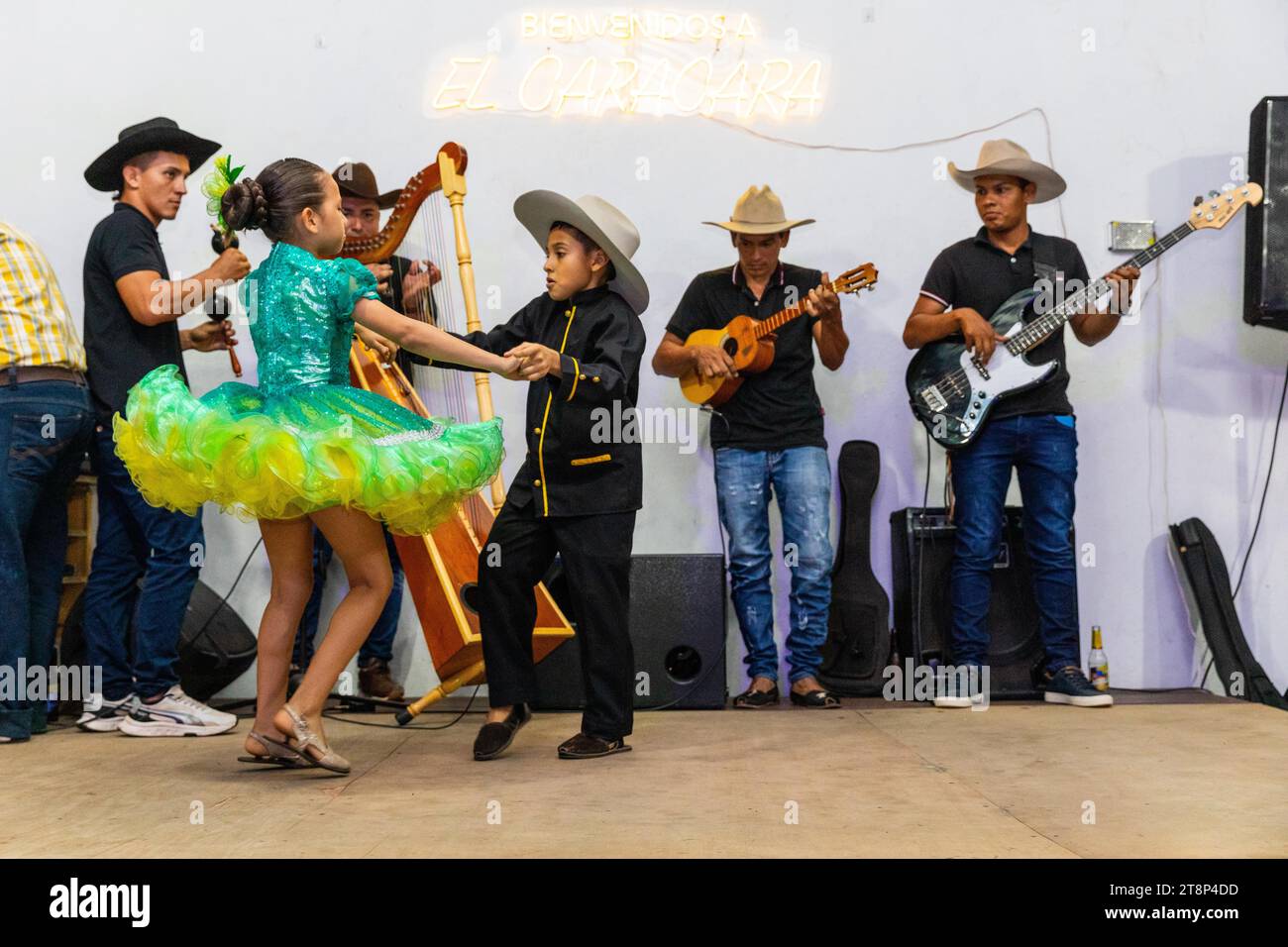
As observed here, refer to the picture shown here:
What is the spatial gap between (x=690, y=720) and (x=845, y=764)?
0.96 metres

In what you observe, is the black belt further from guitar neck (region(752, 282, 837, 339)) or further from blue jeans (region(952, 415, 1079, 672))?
blue jeans (region(952, 415, 1079, 672))

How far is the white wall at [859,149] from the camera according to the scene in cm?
542

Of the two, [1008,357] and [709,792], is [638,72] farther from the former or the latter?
[709,792]

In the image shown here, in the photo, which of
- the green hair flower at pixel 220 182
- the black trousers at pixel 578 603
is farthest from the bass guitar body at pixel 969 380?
the green hair flower at pixel 220 182

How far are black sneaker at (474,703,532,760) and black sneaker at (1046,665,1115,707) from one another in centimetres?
207

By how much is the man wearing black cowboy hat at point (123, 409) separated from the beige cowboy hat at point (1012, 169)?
2634 millimetres

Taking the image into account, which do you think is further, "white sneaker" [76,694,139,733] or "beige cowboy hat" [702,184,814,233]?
Answer: "beige cowboy hat" [702,184,814,233]

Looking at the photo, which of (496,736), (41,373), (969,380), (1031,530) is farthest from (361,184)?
(1031,530)

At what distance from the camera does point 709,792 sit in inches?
126

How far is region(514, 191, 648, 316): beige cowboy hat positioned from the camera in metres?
3.80

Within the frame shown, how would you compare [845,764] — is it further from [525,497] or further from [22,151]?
[22,151]

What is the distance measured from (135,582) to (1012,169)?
3386 millimetres

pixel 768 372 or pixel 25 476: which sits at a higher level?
pixel 768 372

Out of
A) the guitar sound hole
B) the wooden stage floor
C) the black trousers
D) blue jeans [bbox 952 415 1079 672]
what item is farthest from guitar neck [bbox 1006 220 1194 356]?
the guitar sound hole
